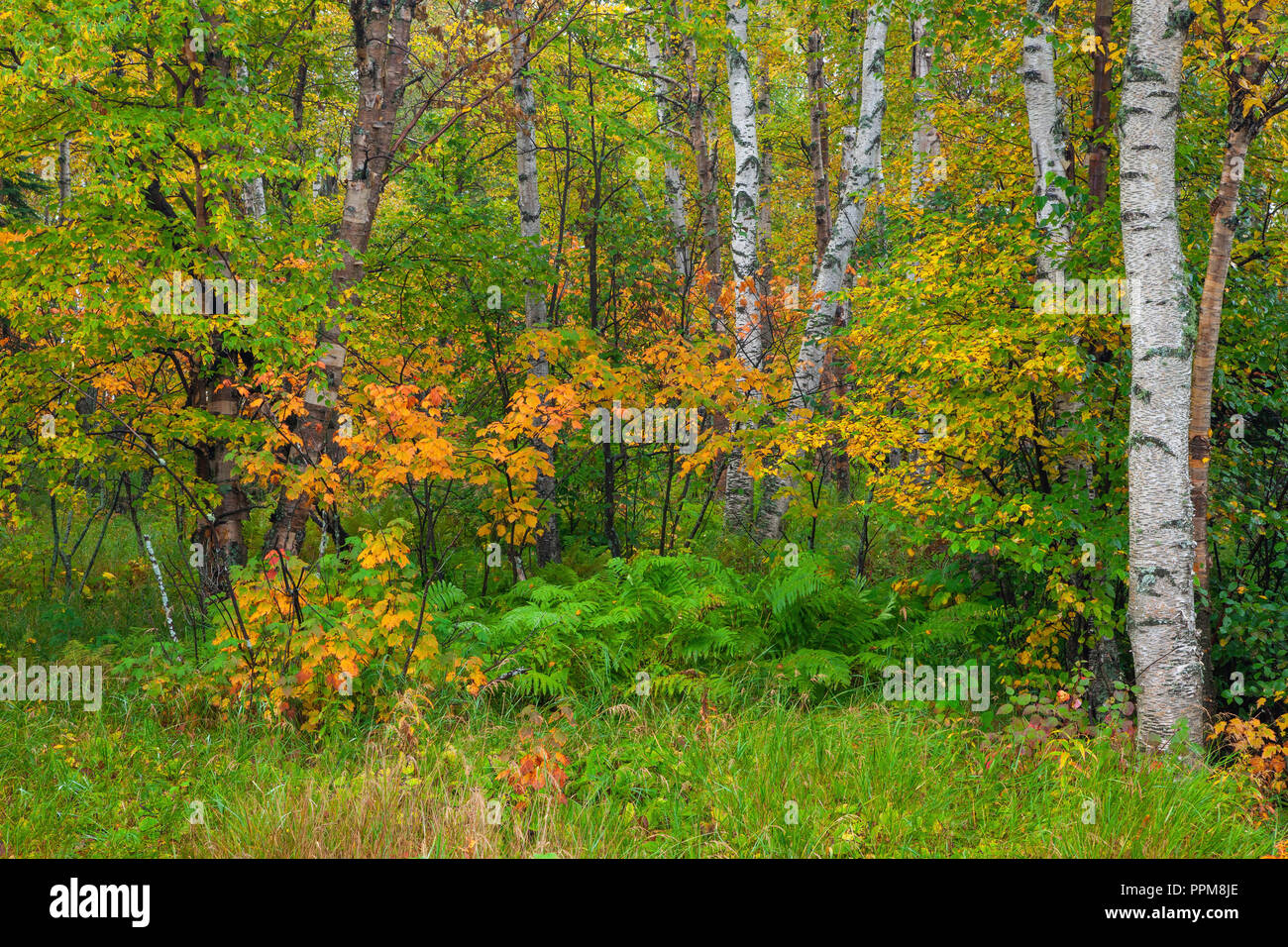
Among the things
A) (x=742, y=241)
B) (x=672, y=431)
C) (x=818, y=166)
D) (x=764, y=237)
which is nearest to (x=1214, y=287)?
(x=672, y=431)

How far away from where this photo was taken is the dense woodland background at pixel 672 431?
4922 millimetres

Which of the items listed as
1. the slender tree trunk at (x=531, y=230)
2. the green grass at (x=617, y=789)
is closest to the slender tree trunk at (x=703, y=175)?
the slender tree trunk at (x=531, y=230)

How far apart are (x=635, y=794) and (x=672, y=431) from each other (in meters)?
4.34

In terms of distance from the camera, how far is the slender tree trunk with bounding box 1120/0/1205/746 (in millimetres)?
4832

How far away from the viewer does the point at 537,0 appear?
8477 mm

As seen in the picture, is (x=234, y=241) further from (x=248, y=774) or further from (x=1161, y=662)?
(x=1161, y=662)

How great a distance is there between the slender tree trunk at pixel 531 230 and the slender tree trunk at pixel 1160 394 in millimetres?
4906

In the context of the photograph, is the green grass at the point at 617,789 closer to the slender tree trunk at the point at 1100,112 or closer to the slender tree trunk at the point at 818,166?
the slender tree trunk at the point at 1100,112

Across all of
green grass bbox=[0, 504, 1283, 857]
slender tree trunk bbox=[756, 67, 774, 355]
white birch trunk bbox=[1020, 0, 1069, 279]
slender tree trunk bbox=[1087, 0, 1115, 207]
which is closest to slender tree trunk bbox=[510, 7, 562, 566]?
slender tree trunk bbox=[756, 67, 774, 355]

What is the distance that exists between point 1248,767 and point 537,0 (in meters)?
8.57

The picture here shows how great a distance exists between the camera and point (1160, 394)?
190 inches

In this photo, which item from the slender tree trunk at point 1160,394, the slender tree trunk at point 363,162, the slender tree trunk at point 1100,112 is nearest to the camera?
A: the slender tree trunk at point 1160,394

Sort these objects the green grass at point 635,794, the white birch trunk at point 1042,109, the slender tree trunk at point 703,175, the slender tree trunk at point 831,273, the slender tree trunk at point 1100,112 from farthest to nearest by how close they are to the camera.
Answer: the slender tree trunk at point 703,175, the slender tree trunk at point 831,273, the white birch trunk at point 1042,109, the slender tree trunk at point 1100,112, the green grass at point 635,794
